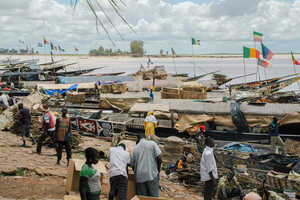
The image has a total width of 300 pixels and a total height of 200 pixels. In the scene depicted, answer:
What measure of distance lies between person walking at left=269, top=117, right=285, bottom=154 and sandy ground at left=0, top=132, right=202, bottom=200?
392 cm

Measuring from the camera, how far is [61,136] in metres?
7.45

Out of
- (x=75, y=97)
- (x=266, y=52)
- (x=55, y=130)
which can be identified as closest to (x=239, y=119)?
(x=55, y=130)

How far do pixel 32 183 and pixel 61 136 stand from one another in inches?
53.9

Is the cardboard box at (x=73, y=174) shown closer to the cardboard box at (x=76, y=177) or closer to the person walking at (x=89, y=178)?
the cardboard box at (x=76, y=177)

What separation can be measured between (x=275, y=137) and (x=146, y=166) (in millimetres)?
7406

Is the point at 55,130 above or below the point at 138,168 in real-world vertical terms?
above

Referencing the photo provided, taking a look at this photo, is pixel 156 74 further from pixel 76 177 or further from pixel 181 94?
pixel 76 177

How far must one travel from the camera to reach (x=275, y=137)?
1079 cm

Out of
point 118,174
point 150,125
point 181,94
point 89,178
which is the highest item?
point 181,94

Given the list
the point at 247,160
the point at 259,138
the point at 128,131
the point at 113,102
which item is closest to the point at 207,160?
the point at 247,160

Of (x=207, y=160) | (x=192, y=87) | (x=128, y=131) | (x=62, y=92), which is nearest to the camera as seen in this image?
(x=207, y=160)

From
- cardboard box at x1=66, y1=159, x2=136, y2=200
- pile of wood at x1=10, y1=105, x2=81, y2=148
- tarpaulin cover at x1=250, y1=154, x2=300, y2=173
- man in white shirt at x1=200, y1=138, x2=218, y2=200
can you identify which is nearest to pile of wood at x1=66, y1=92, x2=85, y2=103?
pile of wood at x1=10, y1=105, x2=81, y2=148

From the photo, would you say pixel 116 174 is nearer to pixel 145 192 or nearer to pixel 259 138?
pixel 145 192

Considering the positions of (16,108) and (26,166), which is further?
(16,108)
